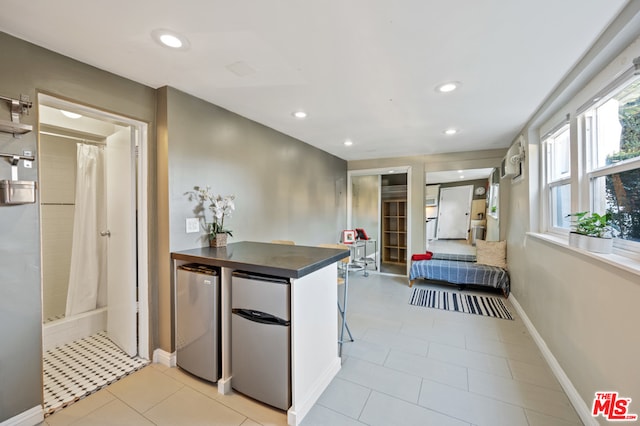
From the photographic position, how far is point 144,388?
1.84 meters

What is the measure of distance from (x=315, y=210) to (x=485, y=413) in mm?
3115

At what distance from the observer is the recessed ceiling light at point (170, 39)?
1435 mm

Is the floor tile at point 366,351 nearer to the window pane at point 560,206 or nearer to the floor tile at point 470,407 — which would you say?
the floor tile at point 470,407

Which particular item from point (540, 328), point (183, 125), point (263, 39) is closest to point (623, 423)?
point (540, 328)

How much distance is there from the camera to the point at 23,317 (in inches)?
58.9

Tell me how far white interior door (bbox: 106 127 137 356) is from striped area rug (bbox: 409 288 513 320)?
3.23 metres

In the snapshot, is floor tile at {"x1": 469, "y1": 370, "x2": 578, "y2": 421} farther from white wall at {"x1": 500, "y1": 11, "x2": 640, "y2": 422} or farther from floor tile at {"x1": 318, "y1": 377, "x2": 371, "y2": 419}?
floor tile at {"x1": 318, "y1": 377, "x2": 371, "y2": 419}

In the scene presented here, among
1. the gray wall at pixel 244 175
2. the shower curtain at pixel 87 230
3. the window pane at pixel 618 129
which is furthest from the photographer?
the shower curtain at pixel 87 230

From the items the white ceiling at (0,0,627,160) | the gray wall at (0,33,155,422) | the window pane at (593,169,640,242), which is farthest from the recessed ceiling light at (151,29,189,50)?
the window pane at (593,169,640,242)

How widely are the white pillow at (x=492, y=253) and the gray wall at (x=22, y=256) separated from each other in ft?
16.4

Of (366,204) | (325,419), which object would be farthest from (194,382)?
(366,204)

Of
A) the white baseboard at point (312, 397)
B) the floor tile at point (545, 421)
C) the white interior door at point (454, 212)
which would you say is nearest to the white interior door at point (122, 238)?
the white baseboard at point (312, 397)

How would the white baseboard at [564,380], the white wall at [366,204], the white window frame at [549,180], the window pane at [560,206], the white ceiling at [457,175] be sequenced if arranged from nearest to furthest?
1. the white baseboard at [564,380]
2. the window pane at [560,206]
3. the white window frame at [549,180]
4. the white ceiling at [457,175]
5. the white wall at [366,204]

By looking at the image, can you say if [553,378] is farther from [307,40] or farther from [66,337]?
[66,337]
